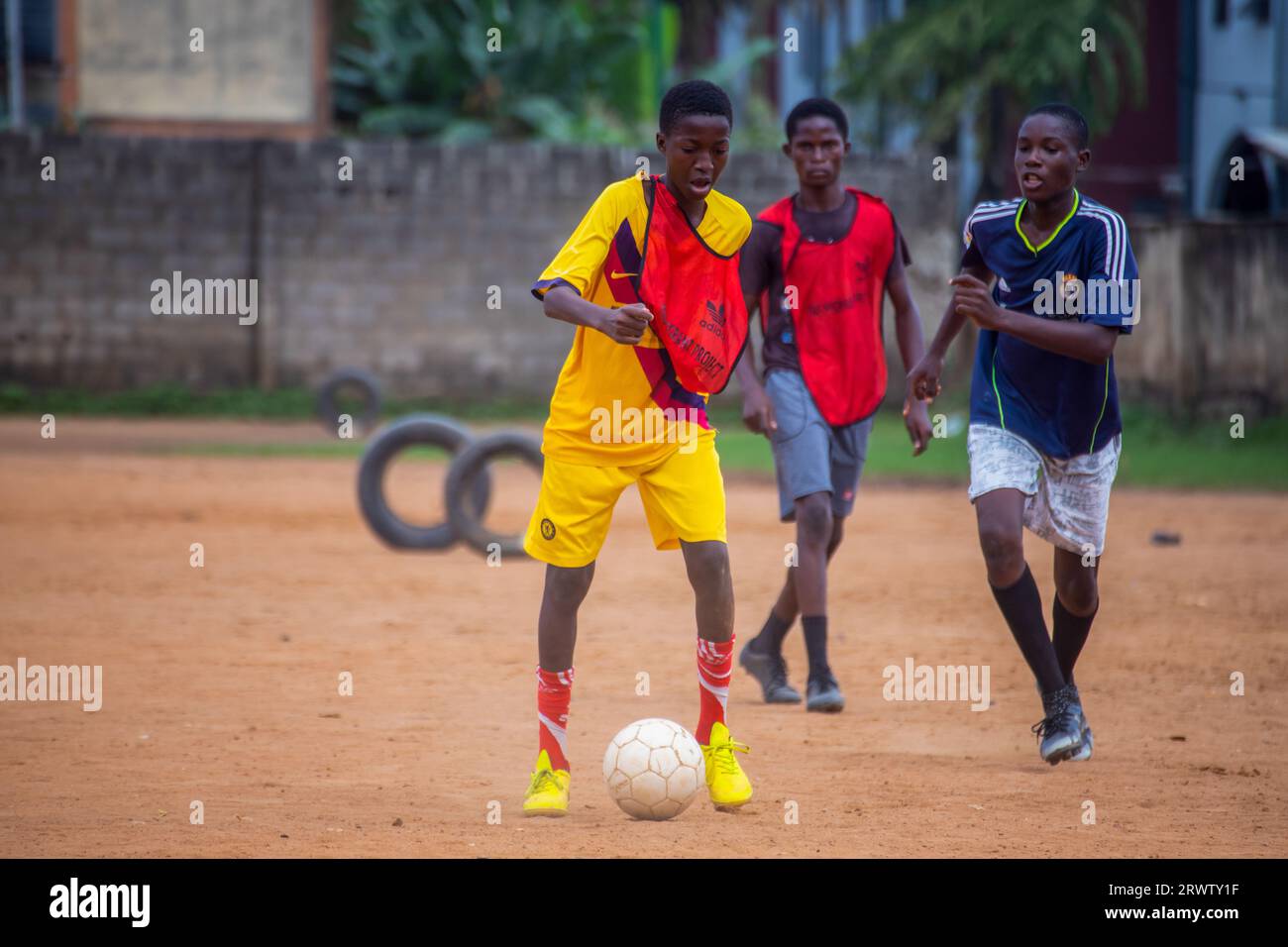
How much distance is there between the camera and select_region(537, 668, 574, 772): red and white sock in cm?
552

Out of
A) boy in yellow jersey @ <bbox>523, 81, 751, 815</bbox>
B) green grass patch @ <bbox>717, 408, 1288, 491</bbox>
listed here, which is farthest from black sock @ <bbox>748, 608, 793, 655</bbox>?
green grass patch @ <bbox>717, 408, 1288, 491</bbox>

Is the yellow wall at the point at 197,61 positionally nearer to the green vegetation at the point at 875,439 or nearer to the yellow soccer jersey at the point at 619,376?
the green vegetation at the point at 875,439

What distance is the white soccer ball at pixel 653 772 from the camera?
5.32 metres

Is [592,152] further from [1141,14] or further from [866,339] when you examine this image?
[866,339]

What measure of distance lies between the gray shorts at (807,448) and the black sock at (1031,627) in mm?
1197

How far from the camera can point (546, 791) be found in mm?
5402

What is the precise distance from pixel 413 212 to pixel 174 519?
30.1ft

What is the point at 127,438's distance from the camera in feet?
61.5

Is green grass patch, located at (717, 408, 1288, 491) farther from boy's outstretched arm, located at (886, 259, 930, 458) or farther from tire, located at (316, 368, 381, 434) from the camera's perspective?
boy's outstretched arm, located at (886, 259, 930, 458)

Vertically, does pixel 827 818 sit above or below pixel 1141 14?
below

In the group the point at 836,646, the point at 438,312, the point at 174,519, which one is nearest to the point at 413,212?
the point at 438,312

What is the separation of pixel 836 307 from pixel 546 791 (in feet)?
9.01

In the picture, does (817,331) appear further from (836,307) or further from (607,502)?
(607,502)

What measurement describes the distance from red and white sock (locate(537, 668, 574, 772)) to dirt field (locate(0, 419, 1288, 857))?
0.21m
